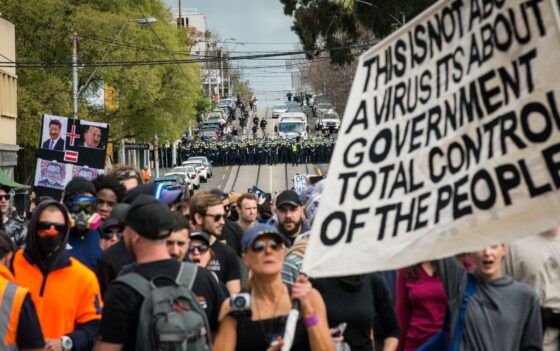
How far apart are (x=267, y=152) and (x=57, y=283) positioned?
7736cm

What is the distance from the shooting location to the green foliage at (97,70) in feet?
176

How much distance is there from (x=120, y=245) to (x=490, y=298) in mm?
2612

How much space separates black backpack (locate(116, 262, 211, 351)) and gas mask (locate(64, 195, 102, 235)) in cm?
330

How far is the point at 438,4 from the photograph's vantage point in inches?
228

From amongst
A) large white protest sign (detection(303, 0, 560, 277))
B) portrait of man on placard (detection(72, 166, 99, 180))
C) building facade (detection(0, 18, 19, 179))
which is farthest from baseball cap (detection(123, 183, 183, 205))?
building facade (detection(0, 18, 19, 179))

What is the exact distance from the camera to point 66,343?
7.30m

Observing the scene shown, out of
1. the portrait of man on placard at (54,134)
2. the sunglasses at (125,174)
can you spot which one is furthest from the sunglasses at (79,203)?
the portrait of man on placard at (54,134)

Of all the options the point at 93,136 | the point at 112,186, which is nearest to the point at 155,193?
the point at 112,186

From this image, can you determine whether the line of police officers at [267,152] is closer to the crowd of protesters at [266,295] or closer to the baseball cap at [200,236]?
the baseball cap at [200,236]

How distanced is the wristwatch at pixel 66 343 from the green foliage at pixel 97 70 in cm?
4331

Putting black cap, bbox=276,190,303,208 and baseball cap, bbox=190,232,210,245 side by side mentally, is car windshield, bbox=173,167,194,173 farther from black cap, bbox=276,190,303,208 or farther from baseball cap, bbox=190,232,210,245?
baseball cap, bbox=190,232,210,245

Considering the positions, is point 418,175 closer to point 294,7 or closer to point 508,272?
point 508,272

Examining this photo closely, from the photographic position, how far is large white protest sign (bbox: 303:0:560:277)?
17.9 feet

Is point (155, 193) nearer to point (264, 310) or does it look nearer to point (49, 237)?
point (49, 237)
